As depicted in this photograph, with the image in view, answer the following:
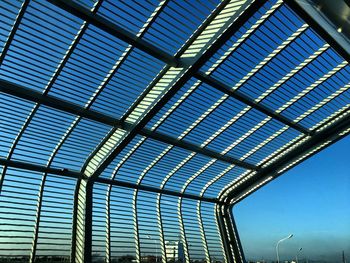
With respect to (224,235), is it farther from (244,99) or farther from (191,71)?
(191,71)

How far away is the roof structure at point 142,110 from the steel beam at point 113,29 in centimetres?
5

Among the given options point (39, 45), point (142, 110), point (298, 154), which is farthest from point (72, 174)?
point (298, 154)

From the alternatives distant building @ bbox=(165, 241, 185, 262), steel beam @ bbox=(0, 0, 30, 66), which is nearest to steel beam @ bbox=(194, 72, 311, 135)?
steel beam @ bbox=(0, 0, 30, 66)

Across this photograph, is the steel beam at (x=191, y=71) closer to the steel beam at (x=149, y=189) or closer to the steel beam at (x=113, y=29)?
the steel beam at (x=113, y=29)

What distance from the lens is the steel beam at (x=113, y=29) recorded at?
14169 mm

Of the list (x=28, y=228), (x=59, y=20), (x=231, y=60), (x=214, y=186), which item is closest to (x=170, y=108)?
(x=231, y=60)

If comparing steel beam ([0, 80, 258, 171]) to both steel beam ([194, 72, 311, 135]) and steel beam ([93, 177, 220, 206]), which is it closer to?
steel beam ([93, 177, 220, 206])

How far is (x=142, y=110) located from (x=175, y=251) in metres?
12.9

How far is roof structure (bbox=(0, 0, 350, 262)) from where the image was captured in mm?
16031

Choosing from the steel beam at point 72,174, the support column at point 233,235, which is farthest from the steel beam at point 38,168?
the support column at point 233,235

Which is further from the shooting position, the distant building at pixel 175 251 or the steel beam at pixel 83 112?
the distant building at pixel 175 251

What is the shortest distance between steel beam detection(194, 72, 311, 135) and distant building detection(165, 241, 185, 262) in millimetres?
12118

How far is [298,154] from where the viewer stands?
1177 inches

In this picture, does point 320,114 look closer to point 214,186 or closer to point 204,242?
point 214,186
